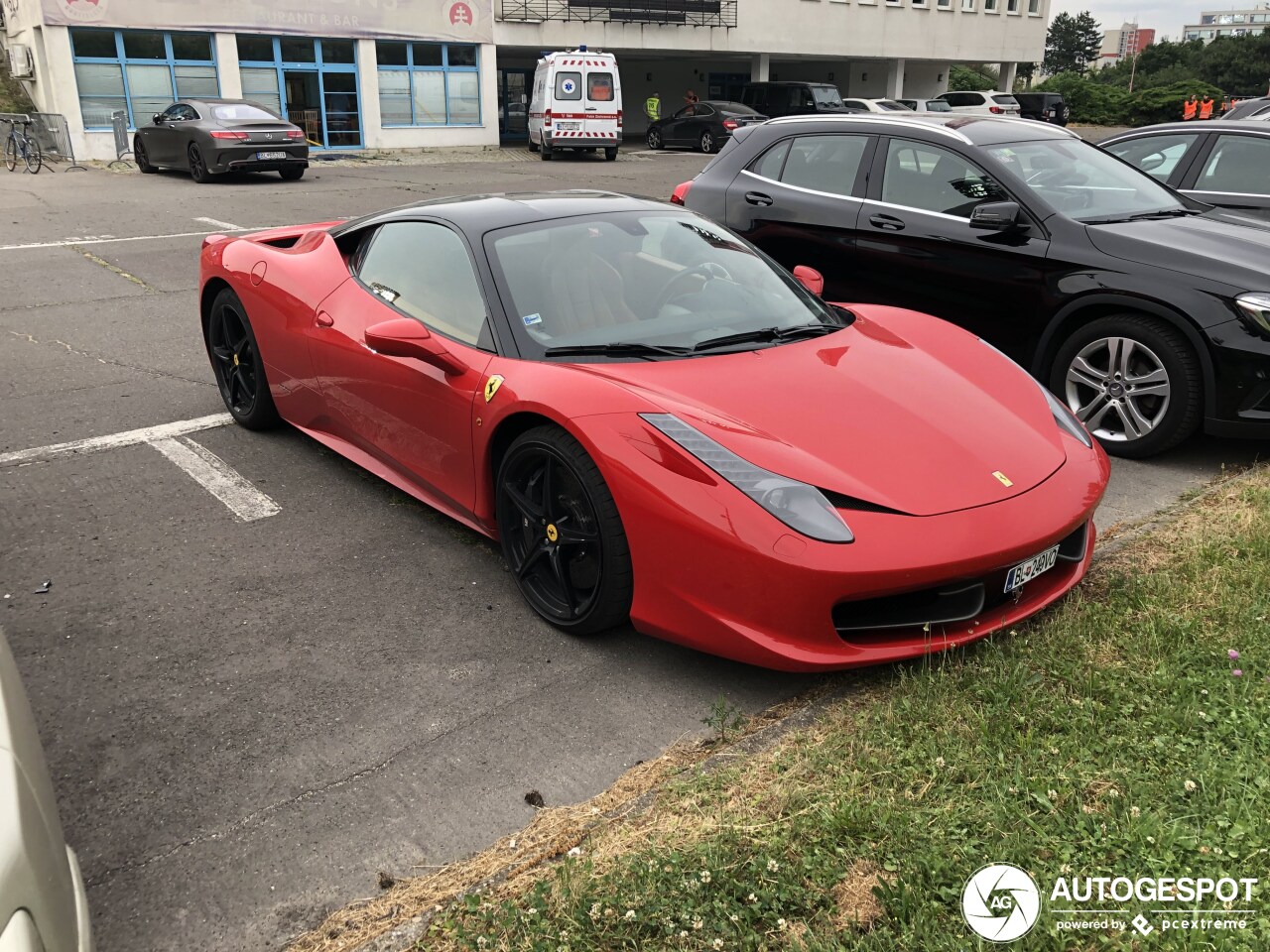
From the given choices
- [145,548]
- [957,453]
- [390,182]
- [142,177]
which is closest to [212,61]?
[142,177]

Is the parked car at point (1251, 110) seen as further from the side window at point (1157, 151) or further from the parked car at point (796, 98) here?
the parked car at point (796, 98)

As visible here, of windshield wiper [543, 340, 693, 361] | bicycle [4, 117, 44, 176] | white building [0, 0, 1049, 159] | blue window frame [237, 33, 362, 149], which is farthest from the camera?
blue window frame [237, 33, 362, 149]

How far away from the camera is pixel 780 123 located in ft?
23.1

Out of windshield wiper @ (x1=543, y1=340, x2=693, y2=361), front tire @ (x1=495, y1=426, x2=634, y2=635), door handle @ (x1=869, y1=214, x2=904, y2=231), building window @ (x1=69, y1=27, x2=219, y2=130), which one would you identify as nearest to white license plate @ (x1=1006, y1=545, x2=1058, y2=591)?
front tire @ (x1=495, y1=426, x2=634, y2=635)

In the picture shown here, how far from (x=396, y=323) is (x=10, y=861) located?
2.52m

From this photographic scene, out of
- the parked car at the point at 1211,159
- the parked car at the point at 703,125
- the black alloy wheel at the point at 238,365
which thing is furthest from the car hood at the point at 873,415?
the parked car at the point at 703,125

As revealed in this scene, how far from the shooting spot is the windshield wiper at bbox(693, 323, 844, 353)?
380 cm

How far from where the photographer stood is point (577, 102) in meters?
25.2

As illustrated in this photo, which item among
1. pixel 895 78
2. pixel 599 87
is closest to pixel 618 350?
pixel 599 87

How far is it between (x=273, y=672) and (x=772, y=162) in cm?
499

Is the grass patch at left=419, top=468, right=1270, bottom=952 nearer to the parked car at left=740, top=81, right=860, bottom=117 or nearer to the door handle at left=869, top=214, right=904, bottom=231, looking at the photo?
the door handle at left=869, top=214, right=904, bottom=231

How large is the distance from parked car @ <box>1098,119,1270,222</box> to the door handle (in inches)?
85.0

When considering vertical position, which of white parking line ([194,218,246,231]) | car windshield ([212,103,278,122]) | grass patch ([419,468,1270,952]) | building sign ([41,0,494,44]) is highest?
building sign ([41,0,494,44])

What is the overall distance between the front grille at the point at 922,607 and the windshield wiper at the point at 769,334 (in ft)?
3.86
